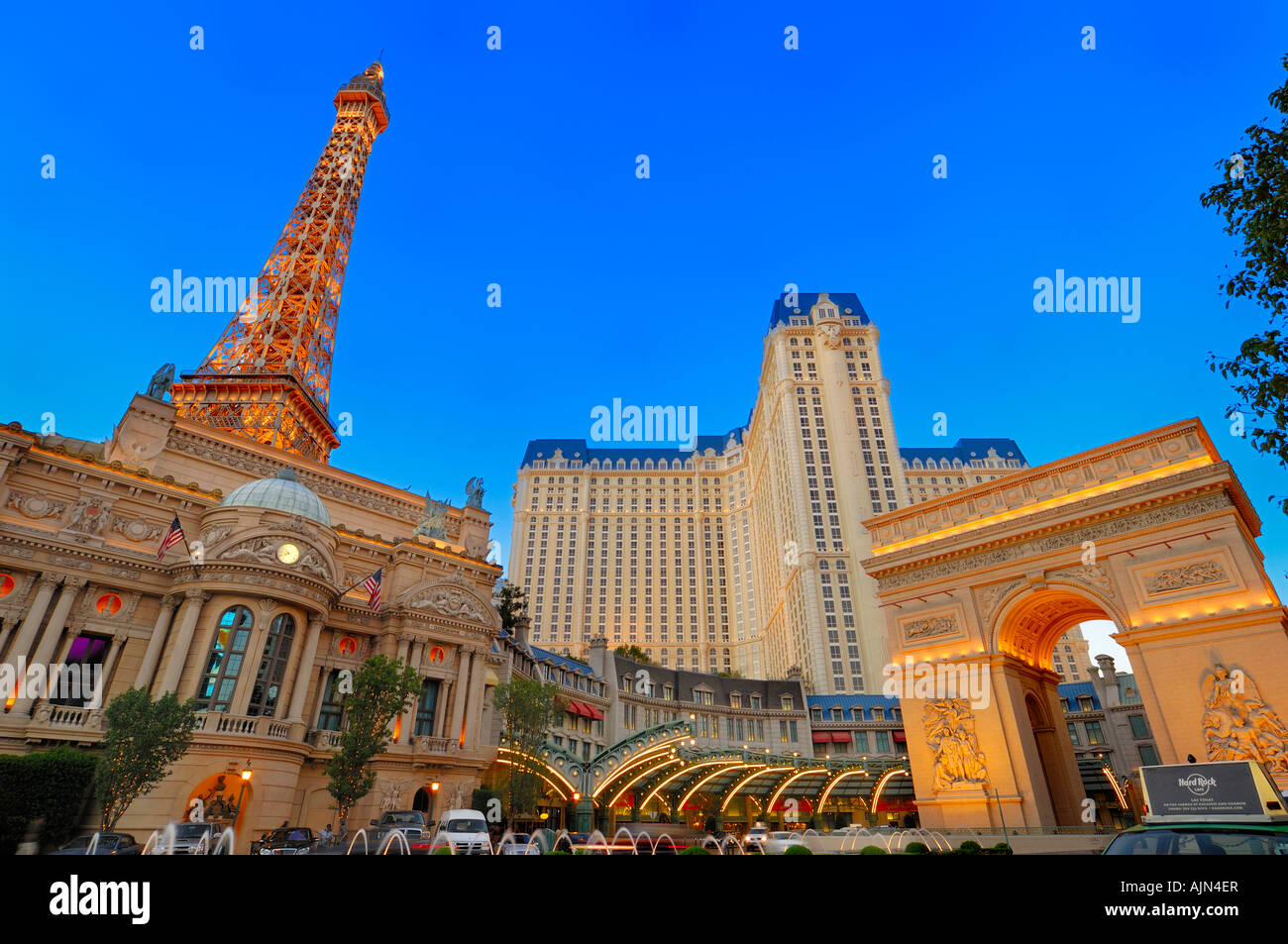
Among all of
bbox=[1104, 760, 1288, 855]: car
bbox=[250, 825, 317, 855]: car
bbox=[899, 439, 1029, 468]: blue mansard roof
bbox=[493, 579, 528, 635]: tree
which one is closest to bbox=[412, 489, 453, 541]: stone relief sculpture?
bbox=[493, 579, 528, 635]: tree

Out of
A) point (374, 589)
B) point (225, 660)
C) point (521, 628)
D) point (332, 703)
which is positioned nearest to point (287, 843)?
point (225, 660)

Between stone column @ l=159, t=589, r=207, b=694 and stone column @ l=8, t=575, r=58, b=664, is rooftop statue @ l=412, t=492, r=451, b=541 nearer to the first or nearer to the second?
stone column @ l=159, t=589, r=207, b=694

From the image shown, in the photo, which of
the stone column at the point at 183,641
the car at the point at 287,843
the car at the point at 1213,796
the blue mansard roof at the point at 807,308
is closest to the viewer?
the car at the point at 1213,796

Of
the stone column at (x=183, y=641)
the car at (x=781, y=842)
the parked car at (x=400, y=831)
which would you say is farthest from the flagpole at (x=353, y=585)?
the car at (x=781, y=842)

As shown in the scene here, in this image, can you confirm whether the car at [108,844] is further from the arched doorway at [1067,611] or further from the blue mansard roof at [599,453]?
the blue mansard roof at [599,453]

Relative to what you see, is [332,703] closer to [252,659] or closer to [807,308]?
[252,659]
